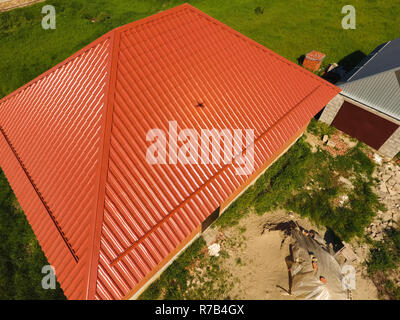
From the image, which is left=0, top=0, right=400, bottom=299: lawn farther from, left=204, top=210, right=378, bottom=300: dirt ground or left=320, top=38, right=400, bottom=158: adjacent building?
left=204, top=210, right=378, bottom=300: dirt ground

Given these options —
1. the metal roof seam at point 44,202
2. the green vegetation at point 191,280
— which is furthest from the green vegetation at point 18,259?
the metal roof seam at point 44,202

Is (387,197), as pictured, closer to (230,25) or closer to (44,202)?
(44,202)

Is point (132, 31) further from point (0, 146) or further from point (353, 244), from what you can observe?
point (353, 244)

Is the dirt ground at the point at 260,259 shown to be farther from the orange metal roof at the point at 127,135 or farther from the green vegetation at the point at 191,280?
the orange metal roof at the point at 127,135

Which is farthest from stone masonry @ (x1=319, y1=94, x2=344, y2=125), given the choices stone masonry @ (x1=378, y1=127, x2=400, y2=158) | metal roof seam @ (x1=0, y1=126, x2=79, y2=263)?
metal roof seam @ (x1=0, y1=126, x2=79, y2=263)

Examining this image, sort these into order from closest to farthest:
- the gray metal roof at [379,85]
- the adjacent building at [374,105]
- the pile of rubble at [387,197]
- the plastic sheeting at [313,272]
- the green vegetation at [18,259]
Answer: the plastic sheeting at [313,272] → the green vegetation at [18,259] → the pile of rubble at [387,197] → the gray metal roof at [379,85] → the adjacent building at [374,105]
